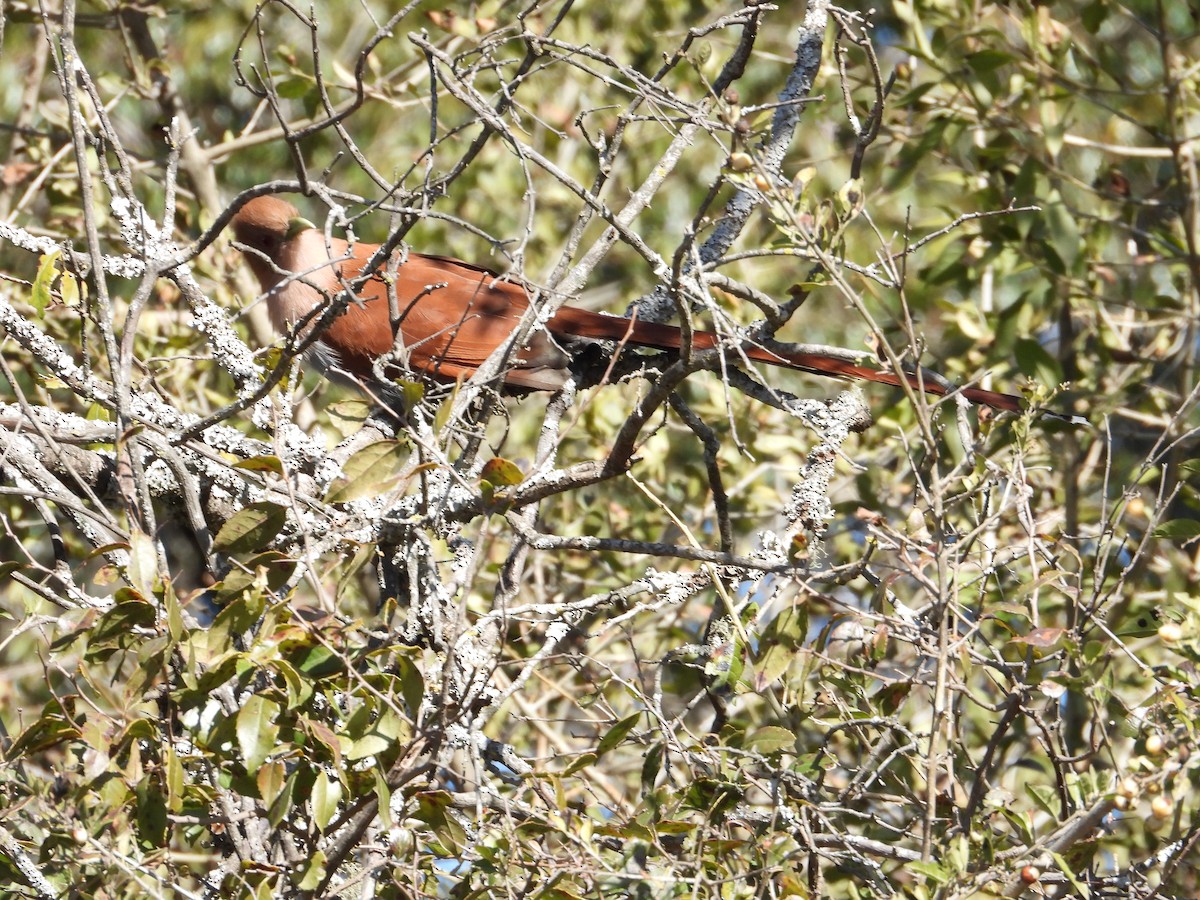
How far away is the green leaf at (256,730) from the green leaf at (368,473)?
342 millimetres

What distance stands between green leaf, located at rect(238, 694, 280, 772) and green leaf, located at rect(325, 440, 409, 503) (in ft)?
1.12

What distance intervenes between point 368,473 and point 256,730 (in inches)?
16.8

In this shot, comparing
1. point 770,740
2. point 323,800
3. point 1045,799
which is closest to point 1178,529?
point 1045,799

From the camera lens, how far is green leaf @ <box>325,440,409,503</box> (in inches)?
78.4

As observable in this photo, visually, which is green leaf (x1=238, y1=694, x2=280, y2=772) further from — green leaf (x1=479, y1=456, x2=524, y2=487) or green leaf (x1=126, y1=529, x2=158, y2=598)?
green leaf (x1=479, y1=456, x2=524, y2=487)

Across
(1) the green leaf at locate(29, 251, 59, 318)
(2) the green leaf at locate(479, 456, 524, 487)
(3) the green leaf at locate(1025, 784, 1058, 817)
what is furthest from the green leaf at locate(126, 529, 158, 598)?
(3) the green leaf at locate(1025, 784, 1058, 817)

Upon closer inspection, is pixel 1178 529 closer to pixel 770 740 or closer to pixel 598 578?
pixel 770 740

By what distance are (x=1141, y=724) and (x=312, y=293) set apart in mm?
3047

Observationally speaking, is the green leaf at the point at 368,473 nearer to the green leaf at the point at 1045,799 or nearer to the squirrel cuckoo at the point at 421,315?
the green leaf at the point at 1045,799

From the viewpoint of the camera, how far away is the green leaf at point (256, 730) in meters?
1.81

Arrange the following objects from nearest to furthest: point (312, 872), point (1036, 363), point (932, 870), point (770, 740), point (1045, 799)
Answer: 1. point (932, 870)
2. point (312, 872)
3. point (770, 740)
4. point (1045, 799)
5. point (1036, 363)

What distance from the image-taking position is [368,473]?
199cm

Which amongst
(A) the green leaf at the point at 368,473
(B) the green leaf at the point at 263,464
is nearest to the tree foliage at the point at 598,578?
(A) the green leaf at the point at 368,473

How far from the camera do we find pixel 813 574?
7.19 feet
